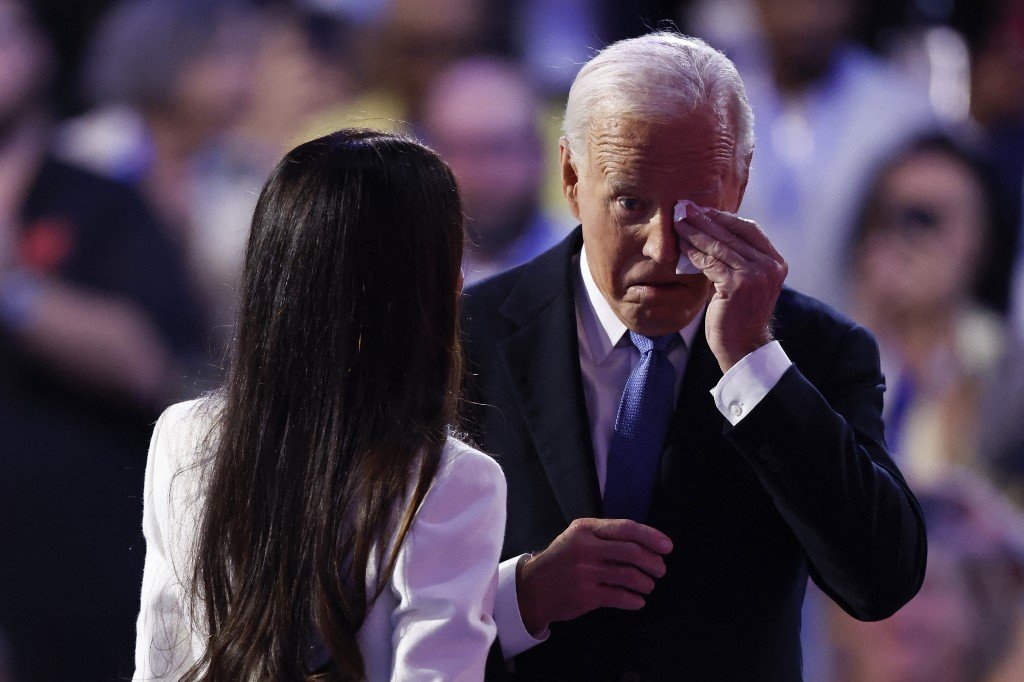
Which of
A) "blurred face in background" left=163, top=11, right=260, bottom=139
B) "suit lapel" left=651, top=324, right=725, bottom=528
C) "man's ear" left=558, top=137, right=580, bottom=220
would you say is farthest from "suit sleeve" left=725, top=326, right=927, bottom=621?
"blurred face in background" left=163, top=11, right=260, bottom=139

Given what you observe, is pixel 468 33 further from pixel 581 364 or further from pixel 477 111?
pixel 581 364

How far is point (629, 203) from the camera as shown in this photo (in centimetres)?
181

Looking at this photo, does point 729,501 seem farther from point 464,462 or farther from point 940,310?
point 940,310

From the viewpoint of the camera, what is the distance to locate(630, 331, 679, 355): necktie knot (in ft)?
6.22

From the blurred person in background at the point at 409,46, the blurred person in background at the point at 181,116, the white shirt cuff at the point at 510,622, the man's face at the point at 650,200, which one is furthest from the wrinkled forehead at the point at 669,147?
the blurred person in background at the point at 181,116

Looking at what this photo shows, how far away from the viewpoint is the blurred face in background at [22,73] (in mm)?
4262

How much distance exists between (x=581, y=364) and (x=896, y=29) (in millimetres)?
3002

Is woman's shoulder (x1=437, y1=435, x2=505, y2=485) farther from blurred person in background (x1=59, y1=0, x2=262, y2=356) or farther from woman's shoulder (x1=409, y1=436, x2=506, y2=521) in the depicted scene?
blurred person in background (x1=59, y1=0, x2=262, y2=356)

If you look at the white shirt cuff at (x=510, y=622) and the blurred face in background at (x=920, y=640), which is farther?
the blurred face in background at (x=920, y=640)

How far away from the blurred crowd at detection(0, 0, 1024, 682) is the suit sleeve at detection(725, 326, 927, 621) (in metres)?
2.58

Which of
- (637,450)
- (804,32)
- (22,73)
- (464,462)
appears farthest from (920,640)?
(22,73)

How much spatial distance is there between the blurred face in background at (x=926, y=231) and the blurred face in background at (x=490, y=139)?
4.44ft

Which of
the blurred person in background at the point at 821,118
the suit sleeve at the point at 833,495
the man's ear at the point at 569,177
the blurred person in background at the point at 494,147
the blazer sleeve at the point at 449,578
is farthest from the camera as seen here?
the blurred person in background at the point at 821,118

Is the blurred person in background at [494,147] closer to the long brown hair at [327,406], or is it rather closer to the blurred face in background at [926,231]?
the blurred face in background at [926,231]
